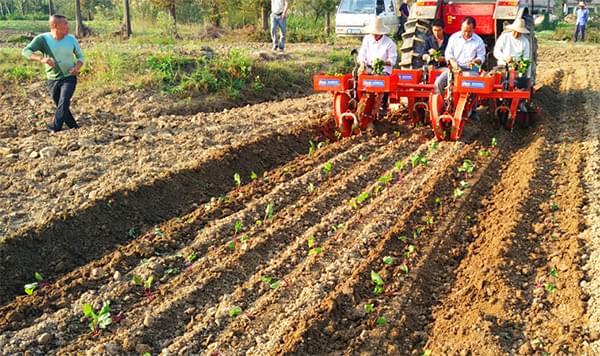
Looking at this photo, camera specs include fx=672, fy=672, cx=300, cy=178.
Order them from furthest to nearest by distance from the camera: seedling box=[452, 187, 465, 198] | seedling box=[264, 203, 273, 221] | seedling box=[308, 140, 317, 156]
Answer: seedling box=[308, 140, 317, 156] → seedling box=[452, 187, 465, 198] → seedling box=[264, 203, 273, 221]

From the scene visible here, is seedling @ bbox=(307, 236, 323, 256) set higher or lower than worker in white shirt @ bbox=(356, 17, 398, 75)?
lower

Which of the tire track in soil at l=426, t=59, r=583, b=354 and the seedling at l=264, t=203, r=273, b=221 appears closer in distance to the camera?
the tire track in soil at l=426, t=59, r=583, b=354

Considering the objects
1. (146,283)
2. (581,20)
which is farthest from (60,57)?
(581,20)

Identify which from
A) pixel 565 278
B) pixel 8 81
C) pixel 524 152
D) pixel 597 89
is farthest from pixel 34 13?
pixel 565 278

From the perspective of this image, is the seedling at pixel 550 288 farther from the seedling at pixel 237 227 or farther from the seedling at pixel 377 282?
the seedling at pixel 237 227

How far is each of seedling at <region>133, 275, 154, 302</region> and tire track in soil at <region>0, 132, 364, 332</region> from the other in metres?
0.26

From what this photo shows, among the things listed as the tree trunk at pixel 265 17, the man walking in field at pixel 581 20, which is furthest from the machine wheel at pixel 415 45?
the man walking in field at pixel 581 20

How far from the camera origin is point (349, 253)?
515cm

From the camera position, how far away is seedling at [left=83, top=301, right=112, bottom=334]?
420 cm

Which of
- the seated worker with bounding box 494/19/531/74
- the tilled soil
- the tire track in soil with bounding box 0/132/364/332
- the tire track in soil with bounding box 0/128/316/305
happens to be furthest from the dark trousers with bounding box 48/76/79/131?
the seated worker with bounding box 494/19/531/74

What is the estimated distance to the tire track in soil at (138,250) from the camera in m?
4.48

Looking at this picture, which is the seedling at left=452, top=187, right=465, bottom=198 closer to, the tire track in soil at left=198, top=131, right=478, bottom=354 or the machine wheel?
the tire track in soil at left=198, top=131, right=478, bottom=354

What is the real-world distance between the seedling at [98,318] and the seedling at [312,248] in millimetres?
1571

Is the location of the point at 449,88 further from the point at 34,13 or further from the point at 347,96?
the point at 34,13
